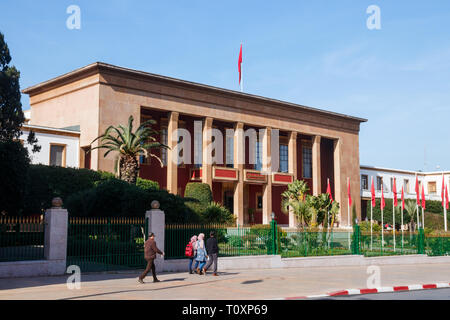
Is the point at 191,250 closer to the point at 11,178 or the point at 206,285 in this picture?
the point at 206,285

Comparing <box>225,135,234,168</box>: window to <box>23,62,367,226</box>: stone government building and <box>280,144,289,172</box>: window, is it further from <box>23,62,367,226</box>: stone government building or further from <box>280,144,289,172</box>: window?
<box>280,144,289,172</box>: window

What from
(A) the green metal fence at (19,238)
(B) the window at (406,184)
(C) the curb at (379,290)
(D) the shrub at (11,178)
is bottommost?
(C) the curb at (379,290)

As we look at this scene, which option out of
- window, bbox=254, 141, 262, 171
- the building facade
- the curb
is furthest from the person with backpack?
window, bbox=254, 141, 262, 171

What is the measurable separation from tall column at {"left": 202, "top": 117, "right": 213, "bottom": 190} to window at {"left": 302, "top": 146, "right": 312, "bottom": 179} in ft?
48.8

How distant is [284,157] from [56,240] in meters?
38.1

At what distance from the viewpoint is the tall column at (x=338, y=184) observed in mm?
54281

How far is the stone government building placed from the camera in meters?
39.2

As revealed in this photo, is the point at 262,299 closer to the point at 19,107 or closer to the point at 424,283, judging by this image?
the point at 424,283

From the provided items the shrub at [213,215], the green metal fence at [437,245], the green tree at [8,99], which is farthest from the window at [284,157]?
the green tree at [8,99]

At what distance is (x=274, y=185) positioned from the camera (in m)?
52.1

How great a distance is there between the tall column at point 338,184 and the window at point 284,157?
255 inches

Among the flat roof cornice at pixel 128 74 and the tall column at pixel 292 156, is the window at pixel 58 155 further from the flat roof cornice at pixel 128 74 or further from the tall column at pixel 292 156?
the tall column at pixel 292 156
